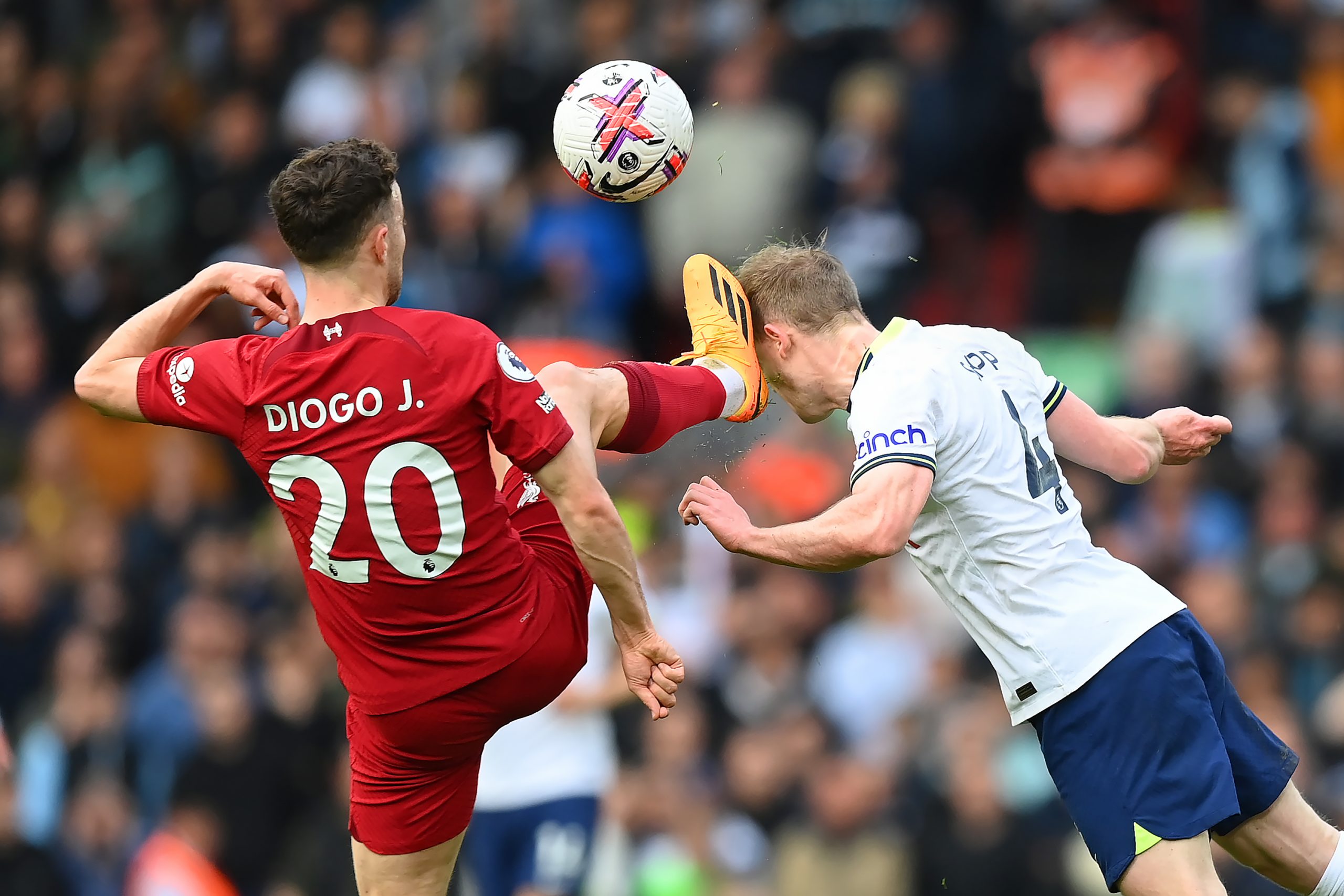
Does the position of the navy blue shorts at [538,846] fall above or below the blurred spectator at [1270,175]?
below

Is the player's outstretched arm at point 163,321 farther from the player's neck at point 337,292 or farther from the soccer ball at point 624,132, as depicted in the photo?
the soccer ball at point 624,132

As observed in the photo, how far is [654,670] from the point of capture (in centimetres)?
517

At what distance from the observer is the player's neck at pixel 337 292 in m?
5.05

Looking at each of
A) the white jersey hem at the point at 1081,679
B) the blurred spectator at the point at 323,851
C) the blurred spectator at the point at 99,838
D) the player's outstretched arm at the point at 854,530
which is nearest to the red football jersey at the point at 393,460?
the player's outstretched arm at the point at 854,530

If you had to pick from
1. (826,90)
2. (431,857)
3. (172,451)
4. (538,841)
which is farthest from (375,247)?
(172,451)

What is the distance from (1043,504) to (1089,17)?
645cm

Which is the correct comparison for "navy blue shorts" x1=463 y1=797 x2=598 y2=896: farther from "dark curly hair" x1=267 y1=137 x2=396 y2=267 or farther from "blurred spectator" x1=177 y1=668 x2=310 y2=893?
"dark curly hair" x1=267 y1=137 x2=396 y2=267

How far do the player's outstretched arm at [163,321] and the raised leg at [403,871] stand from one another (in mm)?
1484

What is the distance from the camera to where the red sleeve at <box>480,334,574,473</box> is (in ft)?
16.2

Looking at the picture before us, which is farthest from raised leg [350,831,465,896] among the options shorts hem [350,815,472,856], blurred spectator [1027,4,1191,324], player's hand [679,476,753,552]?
blurred spectator [1027,4,1191,324]

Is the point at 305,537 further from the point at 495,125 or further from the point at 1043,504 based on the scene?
the point at 495,125

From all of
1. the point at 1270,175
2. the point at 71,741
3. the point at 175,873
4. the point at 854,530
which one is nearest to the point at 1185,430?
the point at 854,530

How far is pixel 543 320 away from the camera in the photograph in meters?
10.9

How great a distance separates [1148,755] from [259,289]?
290 cm
